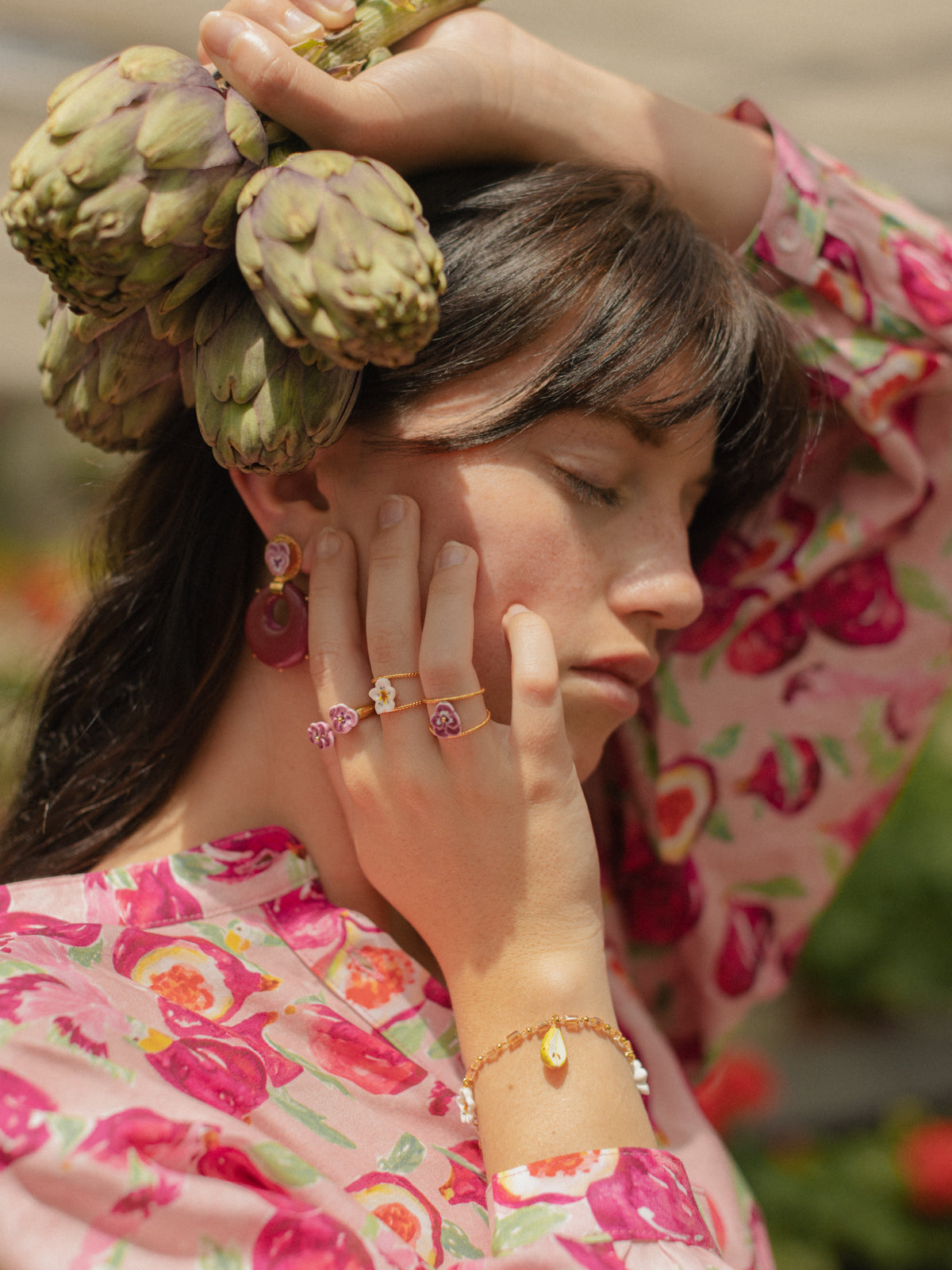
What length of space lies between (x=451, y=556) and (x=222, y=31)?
545 millimetres

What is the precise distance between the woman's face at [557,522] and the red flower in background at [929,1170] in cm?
198

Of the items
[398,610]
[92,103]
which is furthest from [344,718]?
[92,103]

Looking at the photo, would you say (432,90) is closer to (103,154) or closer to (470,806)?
(103,154)

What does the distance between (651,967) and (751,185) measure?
4.05 feet

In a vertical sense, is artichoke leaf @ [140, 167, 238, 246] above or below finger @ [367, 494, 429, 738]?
above

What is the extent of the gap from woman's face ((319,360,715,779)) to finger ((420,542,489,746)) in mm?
37

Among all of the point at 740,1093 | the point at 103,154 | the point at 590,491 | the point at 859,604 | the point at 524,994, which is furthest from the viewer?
the point at 740,1093

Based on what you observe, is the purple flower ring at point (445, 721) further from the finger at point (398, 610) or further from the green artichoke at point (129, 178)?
the green artichoke at point (129, 178)

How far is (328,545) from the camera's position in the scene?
1.26 meters

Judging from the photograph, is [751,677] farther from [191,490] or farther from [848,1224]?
[848,1224]

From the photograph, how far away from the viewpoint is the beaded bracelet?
1095 mm

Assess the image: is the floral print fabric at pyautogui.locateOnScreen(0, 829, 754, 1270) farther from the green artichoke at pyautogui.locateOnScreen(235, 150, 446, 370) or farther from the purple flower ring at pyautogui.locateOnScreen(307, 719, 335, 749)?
the green artichoke at pyautogui.locateOnScreen(235, 150, 446, 370)

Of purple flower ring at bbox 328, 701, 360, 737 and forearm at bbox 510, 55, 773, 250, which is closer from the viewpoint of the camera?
purple flower ring at bbox 328, 701, 360, 737

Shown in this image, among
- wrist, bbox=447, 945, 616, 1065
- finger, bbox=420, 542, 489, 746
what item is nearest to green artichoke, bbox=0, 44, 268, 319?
finger, bbox=420, 542, 489, 746
